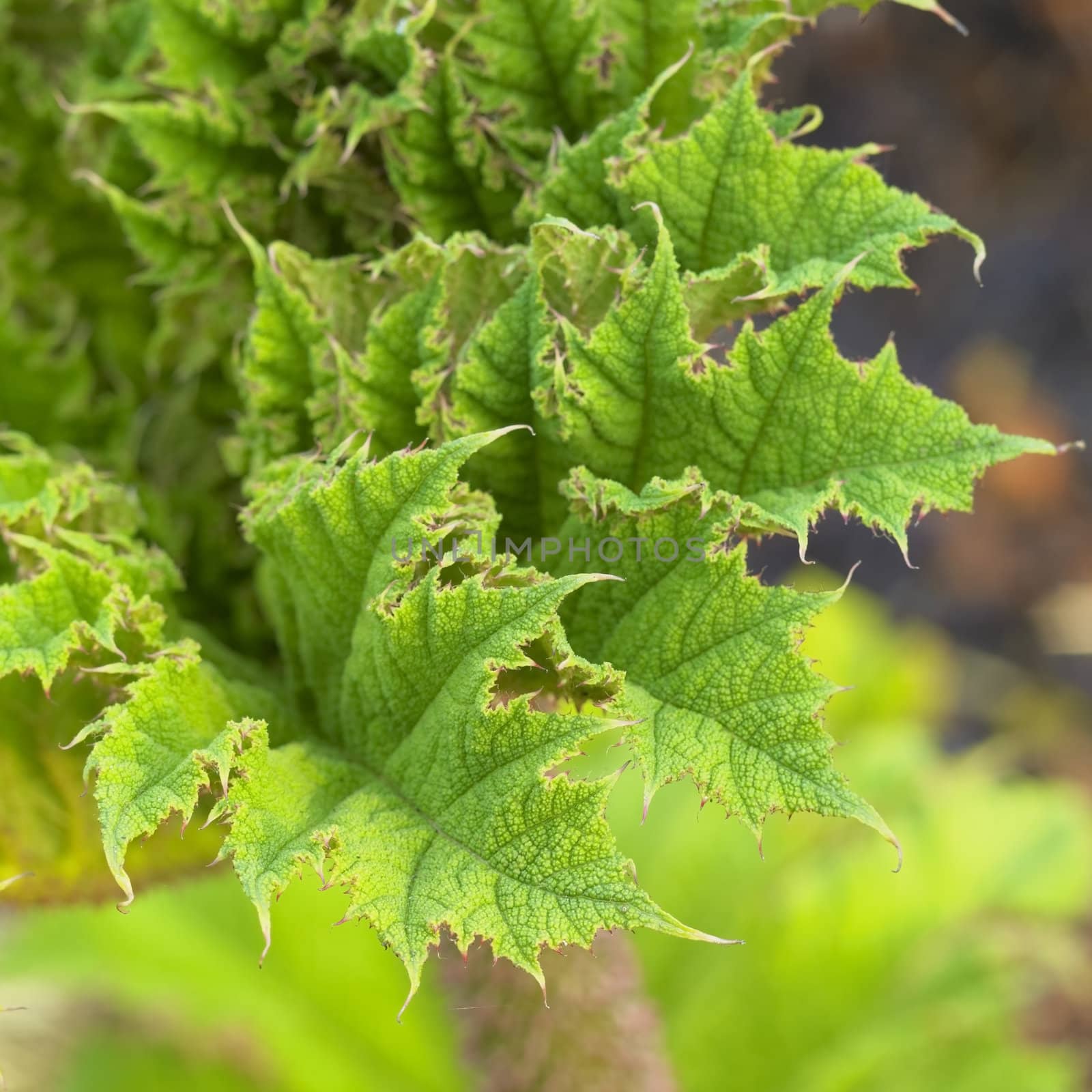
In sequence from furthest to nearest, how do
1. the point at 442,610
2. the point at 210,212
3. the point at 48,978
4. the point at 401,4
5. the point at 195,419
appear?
the point at 48,978 → the point at 195,419 → the point at 210,212 → the point at 401,4 → the point at 442,610

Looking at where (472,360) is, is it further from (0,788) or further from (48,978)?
(48,978)

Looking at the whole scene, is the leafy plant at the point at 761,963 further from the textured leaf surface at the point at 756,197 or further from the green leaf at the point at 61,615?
the textured leaf surface at the point at 756,197

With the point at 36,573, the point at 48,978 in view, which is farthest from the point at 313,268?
the point at 48,978

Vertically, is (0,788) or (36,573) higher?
(36,573)

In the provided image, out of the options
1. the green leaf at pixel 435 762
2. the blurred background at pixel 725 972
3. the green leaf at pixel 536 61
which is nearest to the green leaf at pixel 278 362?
the green leaf at pixel 435 762

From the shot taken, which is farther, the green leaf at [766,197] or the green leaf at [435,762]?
the green leaf at [766,197]

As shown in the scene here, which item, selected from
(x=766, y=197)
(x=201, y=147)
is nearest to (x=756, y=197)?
(x=766, y=197)
